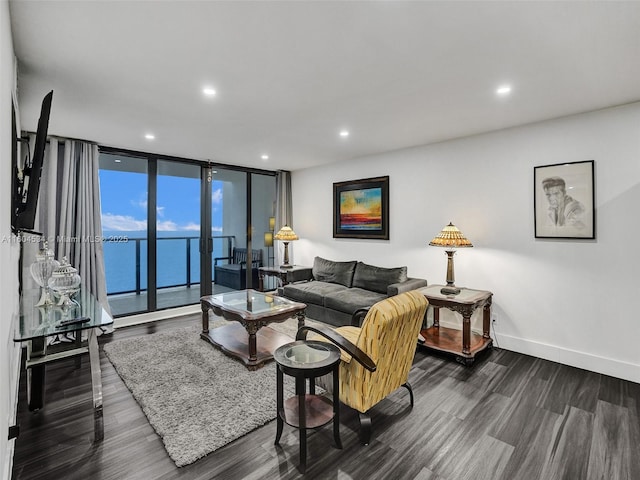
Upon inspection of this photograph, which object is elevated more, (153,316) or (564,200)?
(564,200)

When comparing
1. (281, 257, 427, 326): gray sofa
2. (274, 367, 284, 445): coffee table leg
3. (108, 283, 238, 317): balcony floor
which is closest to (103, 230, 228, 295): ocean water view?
(108, 283, 238, 317): balcony floor

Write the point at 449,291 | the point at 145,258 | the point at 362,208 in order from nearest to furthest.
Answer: the point at 449,291 → the point at 145,258 → the point at 362,208

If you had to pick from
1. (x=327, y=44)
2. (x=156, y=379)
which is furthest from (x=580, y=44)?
(x=156, y=379)

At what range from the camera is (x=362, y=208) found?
5195 mm

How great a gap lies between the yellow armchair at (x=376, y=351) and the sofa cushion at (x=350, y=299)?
1750mm

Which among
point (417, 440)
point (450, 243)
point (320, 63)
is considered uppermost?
point (320, 63)

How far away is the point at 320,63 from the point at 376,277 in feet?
10.0

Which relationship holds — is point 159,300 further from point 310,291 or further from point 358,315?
point 358,315

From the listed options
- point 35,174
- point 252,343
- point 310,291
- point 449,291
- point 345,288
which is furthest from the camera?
point 345,288

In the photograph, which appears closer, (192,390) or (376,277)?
(192,390)

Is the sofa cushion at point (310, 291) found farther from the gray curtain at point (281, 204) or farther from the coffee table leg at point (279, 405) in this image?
the coffee table leg at point (279, 405)

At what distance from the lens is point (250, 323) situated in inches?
126

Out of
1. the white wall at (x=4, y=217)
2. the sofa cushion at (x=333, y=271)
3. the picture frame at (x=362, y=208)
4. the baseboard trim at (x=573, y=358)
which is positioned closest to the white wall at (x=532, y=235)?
the baseboard trim at (x=573, y=358)

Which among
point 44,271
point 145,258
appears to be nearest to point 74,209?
point 145,258
